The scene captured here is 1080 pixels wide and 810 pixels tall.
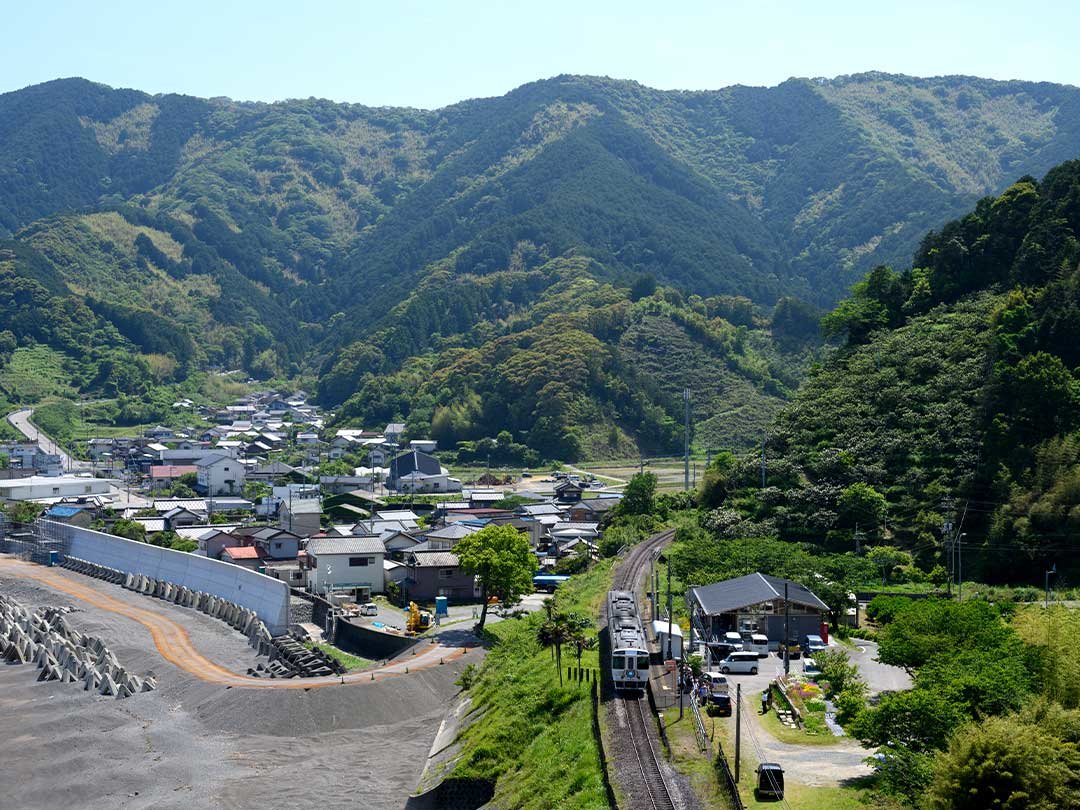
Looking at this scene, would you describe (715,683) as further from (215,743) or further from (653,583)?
(215,743)

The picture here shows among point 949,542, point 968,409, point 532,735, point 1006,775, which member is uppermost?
point 968,409

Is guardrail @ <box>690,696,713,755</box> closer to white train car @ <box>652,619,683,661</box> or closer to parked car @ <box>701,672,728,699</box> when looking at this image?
parked car @ <box>701,672,728,699</box>

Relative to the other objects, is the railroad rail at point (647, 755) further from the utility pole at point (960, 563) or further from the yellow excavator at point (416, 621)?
the yellow excavator at point (416, 621)

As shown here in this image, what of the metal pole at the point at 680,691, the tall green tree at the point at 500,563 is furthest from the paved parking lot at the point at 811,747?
the tall green tree at the point at 500,563

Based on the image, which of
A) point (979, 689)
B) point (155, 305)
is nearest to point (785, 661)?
point (979, 689)

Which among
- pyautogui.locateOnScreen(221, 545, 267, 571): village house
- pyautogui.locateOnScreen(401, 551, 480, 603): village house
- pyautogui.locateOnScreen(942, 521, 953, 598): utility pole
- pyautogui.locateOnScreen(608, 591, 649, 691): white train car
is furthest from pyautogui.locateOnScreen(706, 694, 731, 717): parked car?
pyautogui.locateOnScreen(221, 545, 267, 571): village house

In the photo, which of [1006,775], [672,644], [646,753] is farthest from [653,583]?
[1006,775]
